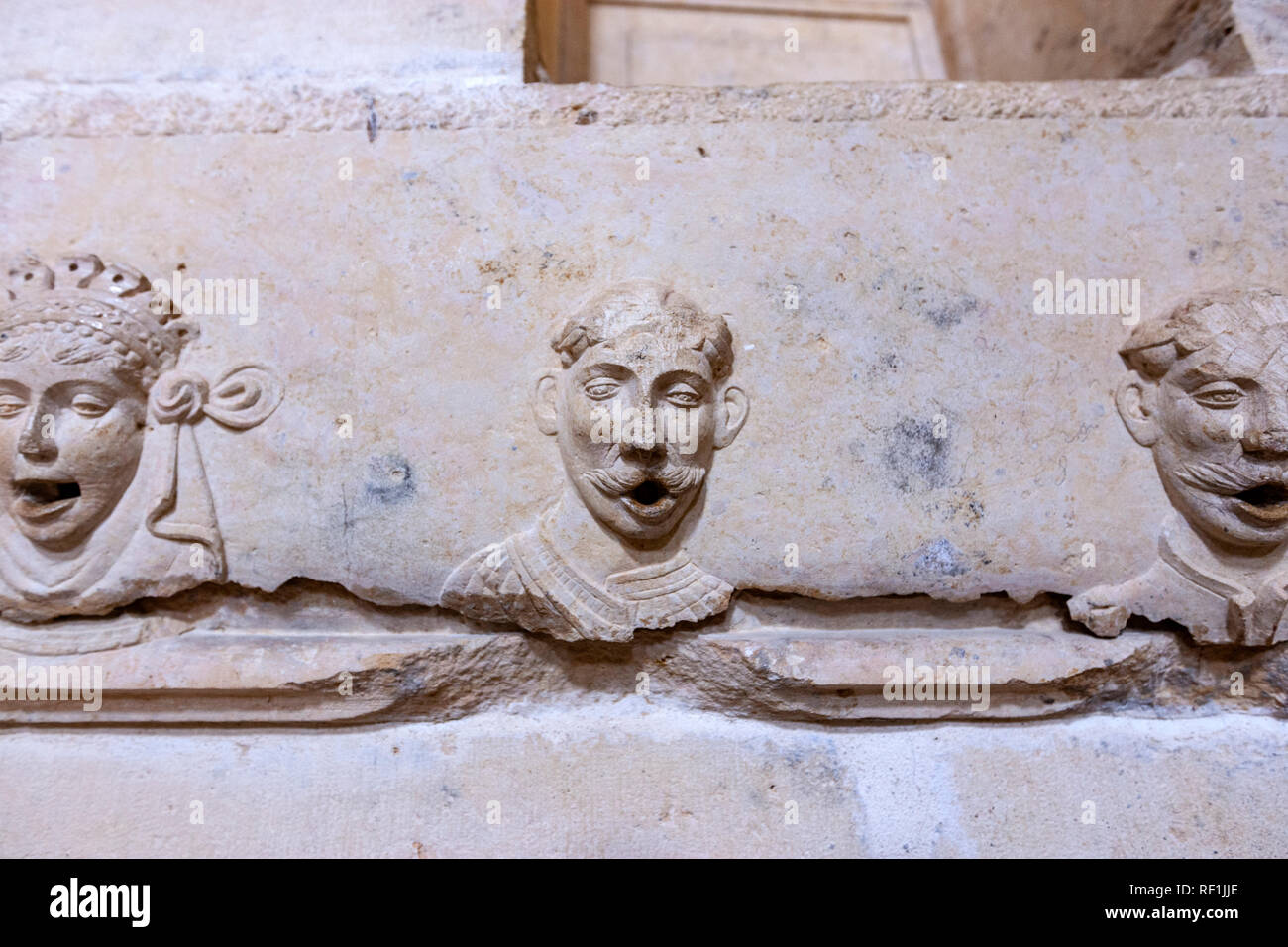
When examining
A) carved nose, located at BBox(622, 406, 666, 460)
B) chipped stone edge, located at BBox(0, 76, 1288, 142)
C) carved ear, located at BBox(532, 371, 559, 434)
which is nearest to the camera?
carved nose, located at BBox(622, 406, 666, 460)

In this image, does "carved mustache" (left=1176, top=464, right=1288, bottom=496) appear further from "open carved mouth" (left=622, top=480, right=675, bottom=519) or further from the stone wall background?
"open carved mouth" (left=622, top=480, right=675, bottom=519)

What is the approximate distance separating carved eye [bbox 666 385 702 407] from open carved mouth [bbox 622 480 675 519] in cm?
20

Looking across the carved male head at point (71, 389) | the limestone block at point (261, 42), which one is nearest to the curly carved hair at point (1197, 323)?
the limestone block at point (261, 42)

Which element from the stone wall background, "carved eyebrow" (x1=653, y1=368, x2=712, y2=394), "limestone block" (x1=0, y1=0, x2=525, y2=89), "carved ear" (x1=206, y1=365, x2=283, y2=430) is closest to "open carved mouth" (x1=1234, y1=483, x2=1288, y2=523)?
the stone wall background

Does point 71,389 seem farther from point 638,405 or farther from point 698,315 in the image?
point 698,315

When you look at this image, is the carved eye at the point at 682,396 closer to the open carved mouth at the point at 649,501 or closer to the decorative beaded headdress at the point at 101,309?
the open carved mouth at the point at 649,501

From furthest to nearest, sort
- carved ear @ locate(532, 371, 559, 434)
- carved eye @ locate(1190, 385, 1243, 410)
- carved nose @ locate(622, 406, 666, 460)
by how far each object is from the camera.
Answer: carved ear @ locate(532, 371, 559, 434) → carved eye @ locate(1190, 385, 1243, 410) → carved nose @ locate(622, 406, 666, 460)

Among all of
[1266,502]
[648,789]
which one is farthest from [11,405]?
[1266,502]

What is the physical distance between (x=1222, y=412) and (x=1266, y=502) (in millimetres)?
255

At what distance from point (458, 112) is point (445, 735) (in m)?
1.70

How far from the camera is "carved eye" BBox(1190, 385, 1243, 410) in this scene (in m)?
1.93

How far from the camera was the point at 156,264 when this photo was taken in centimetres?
217

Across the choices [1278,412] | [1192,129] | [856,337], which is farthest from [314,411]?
[1192,129]

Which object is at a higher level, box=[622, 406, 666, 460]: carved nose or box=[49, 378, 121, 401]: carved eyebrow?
box=[49, 378, 121, 401]: carved eyebrow
